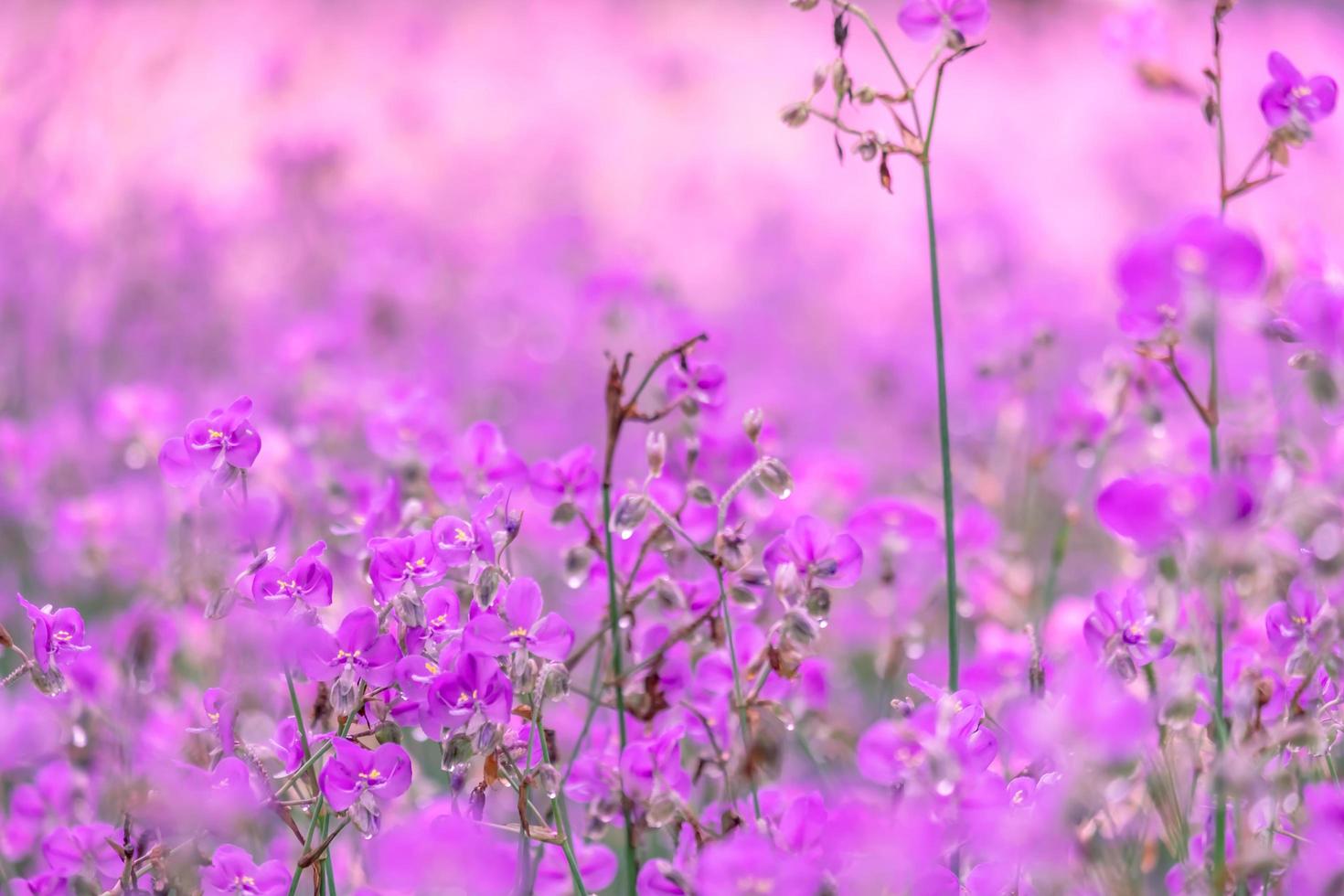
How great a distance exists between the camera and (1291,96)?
2.68 ft

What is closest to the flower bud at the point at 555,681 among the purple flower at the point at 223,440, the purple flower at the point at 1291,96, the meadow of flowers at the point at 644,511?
the meadow of flowers at the point at 644,511

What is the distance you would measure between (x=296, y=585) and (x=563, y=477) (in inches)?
9.3

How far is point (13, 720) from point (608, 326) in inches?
36.7

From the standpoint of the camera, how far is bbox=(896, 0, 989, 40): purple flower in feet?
2.79

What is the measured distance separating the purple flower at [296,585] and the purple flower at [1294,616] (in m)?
0.61

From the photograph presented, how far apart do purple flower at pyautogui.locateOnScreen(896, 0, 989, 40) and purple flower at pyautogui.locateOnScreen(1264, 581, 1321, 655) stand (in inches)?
17.0

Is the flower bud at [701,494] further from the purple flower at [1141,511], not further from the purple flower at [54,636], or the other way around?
the purple flower at [54,636]

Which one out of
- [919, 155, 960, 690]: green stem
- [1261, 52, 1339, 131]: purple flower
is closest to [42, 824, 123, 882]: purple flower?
[919, 155, 960, 690]: green stem

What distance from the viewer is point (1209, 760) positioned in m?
0.78

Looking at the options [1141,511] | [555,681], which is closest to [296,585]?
[555,681]

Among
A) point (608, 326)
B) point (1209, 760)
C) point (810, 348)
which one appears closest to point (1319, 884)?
point (1209, 760)

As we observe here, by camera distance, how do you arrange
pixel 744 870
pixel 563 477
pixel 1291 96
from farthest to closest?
pixel 563 477 → pixel 1291 96 → pixel 744 870

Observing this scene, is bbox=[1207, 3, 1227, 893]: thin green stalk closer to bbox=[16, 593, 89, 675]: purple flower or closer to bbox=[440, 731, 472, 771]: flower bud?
bbox=[440, 731, 472, 771]: flower bud

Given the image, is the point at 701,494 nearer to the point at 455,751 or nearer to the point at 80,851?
the point at 455,751
